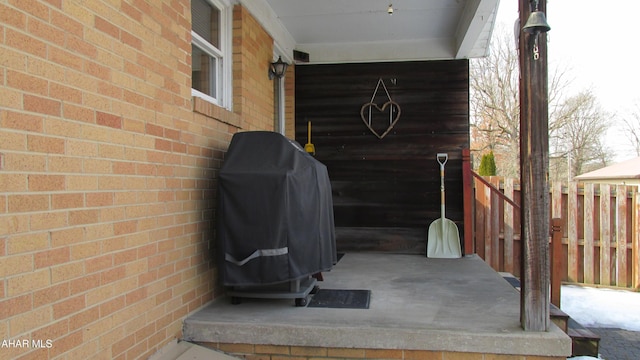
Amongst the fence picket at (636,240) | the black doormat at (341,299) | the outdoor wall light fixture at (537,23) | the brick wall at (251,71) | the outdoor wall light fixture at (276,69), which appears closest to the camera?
the outdoor wall light fixture at (537,23)

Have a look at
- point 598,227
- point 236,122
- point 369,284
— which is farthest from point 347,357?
point 598,227

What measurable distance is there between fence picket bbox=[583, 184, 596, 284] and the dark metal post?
5.26 m

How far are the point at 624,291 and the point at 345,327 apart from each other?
6.27m

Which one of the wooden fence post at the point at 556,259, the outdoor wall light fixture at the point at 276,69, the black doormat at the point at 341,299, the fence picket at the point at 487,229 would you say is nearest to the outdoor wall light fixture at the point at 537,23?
the black doormat at the point at 341,299

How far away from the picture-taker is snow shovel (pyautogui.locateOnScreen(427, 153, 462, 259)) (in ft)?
18.7

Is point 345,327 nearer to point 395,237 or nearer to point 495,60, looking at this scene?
point 395,237

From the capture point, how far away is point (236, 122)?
380cm

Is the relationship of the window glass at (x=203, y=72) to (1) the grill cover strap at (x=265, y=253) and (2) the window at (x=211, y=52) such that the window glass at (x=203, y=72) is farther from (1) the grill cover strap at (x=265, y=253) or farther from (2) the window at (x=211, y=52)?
(1) the grill cover strap at (x=265, y=253)

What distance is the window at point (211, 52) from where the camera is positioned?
352 cm

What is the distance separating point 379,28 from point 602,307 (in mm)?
4898

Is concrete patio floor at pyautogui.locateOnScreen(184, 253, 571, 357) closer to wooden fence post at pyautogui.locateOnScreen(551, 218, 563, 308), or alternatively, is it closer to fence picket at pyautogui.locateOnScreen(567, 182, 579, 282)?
wooden fence post at pyautogui.locateOnScreen(551, 218, 563, 308)

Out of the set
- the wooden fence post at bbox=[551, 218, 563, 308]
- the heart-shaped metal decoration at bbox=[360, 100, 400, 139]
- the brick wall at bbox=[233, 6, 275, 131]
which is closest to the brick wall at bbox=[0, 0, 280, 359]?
the brick wall at bbox=[233, 6, 275, 131]

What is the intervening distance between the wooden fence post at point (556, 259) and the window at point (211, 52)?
130 inches

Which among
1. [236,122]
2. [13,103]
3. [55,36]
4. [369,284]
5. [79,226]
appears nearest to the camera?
[13,103]
